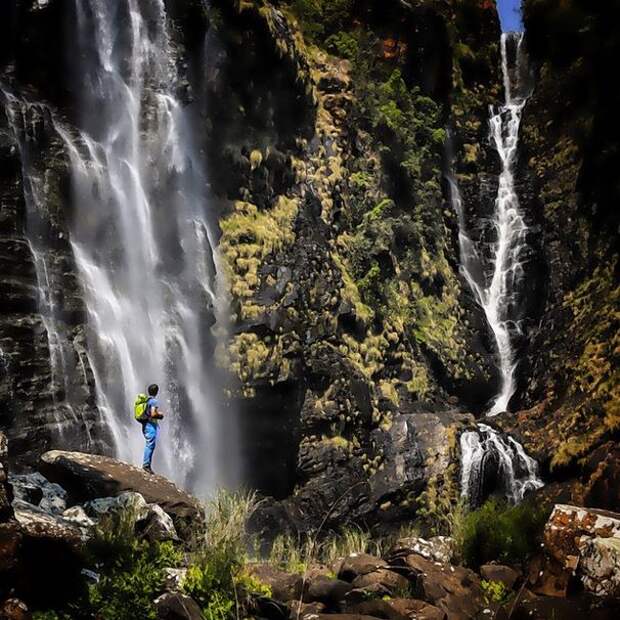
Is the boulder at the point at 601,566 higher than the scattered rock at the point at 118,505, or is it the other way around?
the scattered rock at the point at 118,505

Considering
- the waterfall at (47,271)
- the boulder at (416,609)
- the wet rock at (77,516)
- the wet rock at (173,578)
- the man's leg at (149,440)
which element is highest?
the waterfall at (47,271)

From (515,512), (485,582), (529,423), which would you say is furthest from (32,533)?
(529,423)

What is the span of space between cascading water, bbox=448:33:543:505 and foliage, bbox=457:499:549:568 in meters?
6.87

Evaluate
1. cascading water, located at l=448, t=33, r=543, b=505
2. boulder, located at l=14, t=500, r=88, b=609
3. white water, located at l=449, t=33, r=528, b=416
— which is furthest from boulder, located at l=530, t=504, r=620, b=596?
white water, located at l=449, t=33, r=528, b=416

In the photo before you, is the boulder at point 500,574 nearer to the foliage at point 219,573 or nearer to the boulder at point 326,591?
the boulder at point 326,591

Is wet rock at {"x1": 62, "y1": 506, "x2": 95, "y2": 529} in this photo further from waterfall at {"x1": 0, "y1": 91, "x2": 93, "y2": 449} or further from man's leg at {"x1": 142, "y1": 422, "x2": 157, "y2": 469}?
waterfall at {"x1": 0, "y1": 91, "x2": 93, "y2": 449}

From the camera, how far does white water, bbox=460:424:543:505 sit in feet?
51.0

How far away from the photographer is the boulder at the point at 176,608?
554cm

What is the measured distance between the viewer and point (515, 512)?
934 cm

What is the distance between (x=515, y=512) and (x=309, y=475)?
7127 millimetres

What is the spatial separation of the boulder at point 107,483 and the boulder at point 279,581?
1.28 m

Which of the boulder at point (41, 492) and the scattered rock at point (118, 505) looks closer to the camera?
the scattered rock at point (118, 505)

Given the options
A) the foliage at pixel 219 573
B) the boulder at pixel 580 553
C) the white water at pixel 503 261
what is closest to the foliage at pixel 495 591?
the boulder at pixel 580 553

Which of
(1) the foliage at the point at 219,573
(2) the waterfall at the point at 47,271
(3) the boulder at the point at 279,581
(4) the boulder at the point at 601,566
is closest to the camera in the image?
(1) the foliage at the point at 219,573
